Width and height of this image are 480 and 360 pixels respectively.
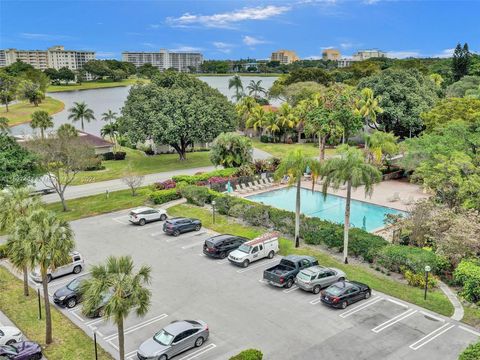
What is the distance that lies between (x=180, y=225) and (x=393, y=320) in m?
16.9

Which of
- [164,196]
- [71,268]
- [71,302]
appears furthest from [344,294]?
[164,196]

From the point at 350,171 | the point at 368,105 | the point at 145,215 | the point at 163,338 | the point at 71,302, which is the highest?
the point at 368,105

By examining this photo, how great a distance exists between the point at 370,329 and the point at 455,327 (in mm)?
4037

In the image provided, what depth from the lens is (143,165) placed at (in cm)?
5803

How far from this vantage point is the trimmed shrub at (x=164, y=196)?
4034cm

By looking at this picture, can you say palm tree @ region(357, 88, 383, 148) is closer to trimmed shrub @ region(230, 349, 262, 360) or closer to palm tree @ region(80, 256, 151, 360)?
trimmed shrub @ region(230, 349, 262, 360)

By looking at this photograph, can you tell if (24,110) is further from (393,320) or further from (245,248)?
(393,320)

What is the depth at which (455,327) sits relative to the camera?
20703 millimetres

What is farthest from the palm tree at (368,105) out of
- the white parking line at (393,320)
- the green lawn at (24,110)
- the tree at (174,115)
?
the green lawn at (24,110)

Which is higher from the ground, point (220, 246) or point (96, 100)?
point (96, 100)

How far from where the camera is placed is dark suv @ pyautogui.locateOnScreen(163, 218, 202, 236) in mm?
32688

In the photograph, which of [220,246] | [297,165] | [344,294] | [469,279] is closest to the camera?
[469,279]

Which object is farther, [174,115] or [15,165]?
[174,115]

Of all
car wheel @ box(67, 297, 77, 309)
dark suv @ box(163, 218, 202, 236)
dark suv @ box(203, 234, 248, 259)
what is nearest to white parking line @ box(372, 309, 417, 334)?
dark suv @ box(203, 234, 248, 259)
